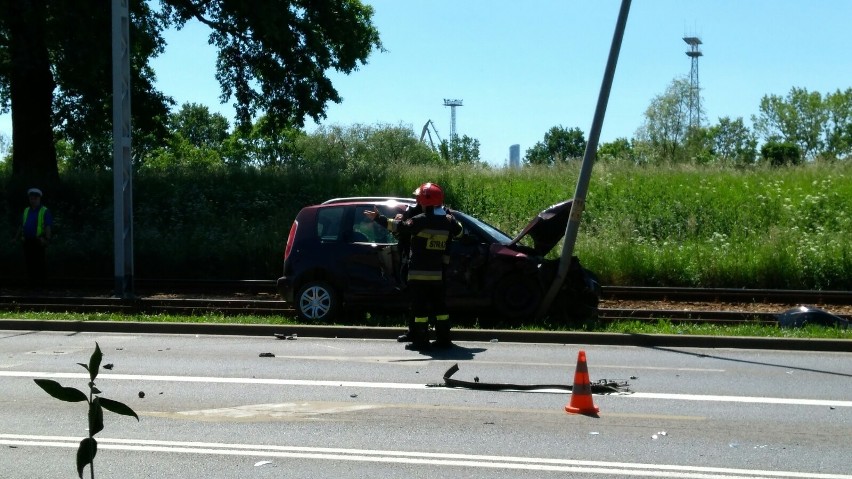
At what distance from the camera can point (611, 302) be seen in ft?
55.0

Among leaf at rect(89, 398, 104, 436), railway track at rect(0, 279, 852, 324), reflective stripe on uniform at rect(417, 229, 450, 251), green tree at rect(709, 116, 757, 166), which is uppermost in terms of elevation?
green tree at rect(709, 116, 757, 166)

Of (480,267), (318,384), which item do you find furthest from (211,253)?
(318,384)

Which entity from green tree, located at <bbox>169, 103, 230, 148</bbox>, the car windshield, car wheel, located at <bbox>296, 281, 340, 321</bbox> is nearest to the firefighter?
the car windshield

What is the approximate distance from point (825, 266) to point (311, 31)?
46.9 ft

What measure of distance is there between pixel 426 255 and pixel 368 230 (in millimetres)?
2835

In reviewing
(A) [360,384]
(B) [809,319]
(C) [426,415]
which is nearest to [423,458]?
(C) [426,415]

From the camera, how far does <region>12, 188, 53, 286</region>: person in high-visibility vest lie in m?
18.5

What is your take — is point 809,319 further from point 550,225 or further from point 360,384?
point 360,384

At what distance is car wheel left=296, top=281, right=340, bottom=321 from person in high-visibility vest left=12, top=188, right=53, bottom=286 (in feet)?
22.9

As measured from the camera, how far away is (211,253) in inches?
850

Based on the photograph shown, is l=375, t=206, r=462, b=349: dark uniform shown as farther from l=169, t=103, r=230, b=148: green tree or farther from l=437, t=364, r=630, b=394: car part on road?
l=169, t=103, r=230, b=148: green tree

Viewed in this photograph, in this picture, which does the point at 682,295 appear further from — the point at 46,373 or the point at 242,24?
the point at 242,24

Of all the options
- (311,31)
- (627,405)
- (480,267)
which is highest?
(311,31)

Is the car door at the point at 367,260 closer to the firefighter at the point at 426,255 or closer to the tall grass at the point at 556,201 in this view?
the firefighter at the point at 426,255
